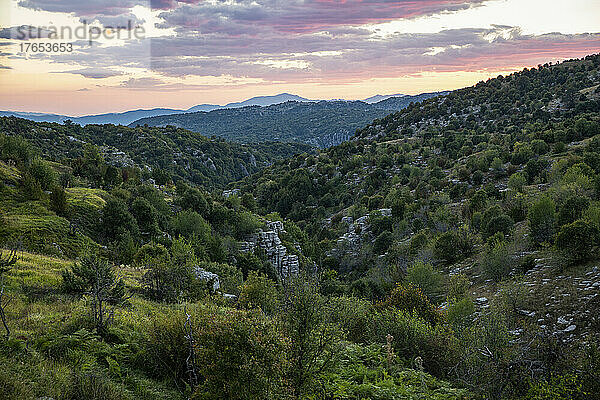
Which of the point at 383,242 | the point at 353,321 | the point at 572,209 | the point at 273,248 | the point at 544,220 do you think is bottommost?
the point at 273,248

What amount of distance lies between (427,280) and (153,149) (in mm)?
88226

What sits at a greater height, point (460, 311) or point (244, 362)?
point (244, 362)

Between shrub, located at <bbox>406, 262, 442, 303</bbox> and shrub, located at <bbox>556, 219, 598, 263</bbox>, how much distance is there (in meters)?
6.33

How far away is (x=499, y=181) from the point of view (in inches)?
1403

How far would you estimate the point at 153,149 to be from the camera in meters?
91.8

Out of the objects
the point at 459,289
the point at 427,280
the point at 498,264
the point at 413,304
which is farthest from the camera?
the point at 427,280

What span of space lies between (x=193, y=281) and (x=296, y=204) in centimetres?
4649

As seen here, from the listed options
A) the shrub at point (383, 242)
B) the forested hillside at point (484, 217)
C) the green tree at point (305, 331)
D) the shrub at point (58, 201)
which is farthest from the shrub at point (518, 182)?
the shrub at point (58, 201)

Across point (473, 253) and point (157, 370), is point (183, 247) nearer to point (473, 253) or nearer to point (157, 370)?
point (157, 370)

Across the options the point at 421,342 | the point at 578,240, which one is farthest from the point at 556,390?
the point at 578,240

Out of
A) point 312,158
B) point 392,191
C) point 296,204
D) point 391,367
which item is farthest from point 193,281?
point 312,158

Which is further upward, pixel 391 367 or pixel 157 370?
pixel 157 370

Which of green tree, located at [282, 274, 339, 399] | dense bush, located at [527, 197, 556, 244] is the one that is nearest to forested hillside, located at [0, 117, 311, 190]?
dense bush, located at [527, 197, 556, 244]

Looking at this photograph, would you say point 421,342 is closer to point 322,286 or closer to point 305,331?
point 305,331
